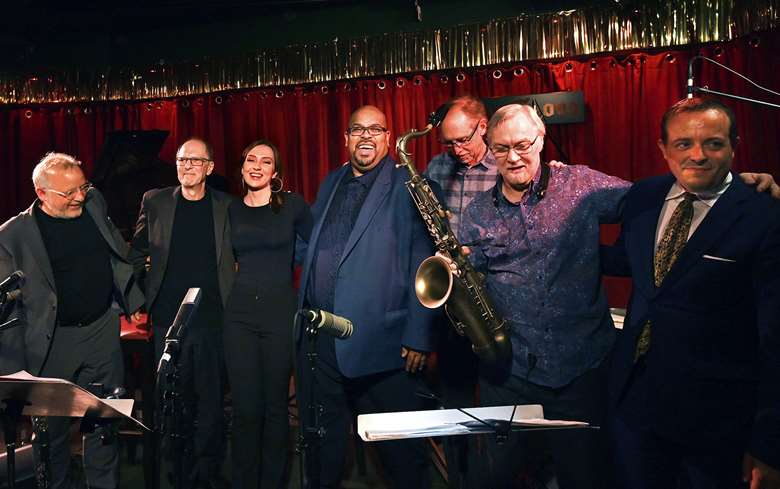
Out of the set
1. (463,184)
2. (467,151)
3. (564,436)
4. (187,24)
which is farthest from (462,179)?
(187,24)

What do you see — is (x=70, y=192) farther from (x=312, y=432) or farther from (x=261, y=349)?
(x=312, y=432)

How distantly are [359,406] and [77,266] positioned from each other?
1.69m

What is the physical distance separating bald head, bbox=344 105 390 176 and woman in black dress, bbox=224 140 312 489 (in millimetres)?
655

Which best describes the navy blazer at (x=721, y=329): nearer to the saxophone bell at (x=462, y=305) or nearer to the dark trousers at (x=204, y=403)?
the saxophone bell at (x=462, y=305)

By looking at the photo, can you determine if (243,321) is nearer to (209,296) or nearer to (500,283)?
(209,296)

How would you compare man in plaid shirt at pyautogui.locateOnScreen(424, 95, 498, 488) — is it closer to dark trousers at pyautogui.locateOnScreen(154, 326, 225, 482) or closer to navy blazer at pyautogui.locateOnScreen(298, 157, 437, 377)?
navy blazer at pyautogui.locateOnScreen(298, 157, 437, 377)

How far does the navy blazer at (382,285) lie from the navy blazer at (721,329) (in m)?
1.07

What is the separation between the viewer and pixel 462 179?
3.75 metres

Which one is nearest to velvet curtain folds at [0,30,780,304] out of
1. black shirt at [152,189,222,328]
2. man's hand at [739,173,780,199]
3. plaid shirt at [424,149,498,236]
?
plaid shirt at [424,149,498,236]

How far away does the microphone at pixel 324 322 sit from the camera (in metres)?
2.47

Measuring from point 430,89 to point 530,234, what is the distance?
3.37 m

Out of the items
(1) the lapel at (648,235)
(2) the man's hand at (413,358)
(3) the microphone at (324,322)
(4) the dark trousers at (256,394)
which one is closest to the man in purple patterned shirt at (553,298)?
(1) the lapel at (648,235)

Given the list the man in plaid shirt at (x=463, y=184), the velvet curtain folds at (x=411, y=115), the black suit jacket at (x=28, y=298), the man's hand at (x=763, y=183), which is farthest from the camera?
the velvet curtain folds at (x=411, y=115)

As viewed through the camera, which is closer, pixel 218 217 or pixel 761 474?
pixel 761 474
